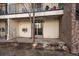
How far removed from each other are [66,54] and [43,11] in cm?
39

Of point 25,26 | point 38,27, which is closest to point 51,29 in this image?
point 38,27

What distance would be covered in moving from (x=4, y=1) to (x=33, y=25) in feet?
0.98

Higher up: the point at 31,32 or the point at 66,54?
the point at 31,32

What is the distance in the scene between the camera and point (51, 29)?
1434 millimetres

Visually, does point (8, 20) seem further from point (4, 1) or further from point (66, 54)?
point (66, 54)

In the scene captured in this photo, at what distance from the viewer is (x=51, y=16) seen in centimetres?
141

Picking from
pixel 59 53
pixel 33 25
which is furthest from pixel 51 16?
pixel 59 53

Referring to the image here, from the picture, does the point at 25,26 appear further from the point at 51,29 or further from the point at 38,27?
the point at 51,29

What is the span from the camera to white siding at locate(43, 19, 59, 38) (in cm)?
142

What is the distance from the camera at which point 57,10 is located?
1.40 m

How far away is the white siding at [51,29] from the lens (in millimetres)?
1423

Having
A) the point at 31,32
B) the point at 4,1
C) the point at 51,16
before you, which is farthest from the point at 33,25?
A: the point at 4,1

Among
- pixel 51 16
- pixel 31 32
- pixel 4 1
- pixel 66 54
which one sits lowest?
pixel 66 54

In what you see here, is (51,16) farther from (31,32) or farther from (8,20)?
(8,20)
